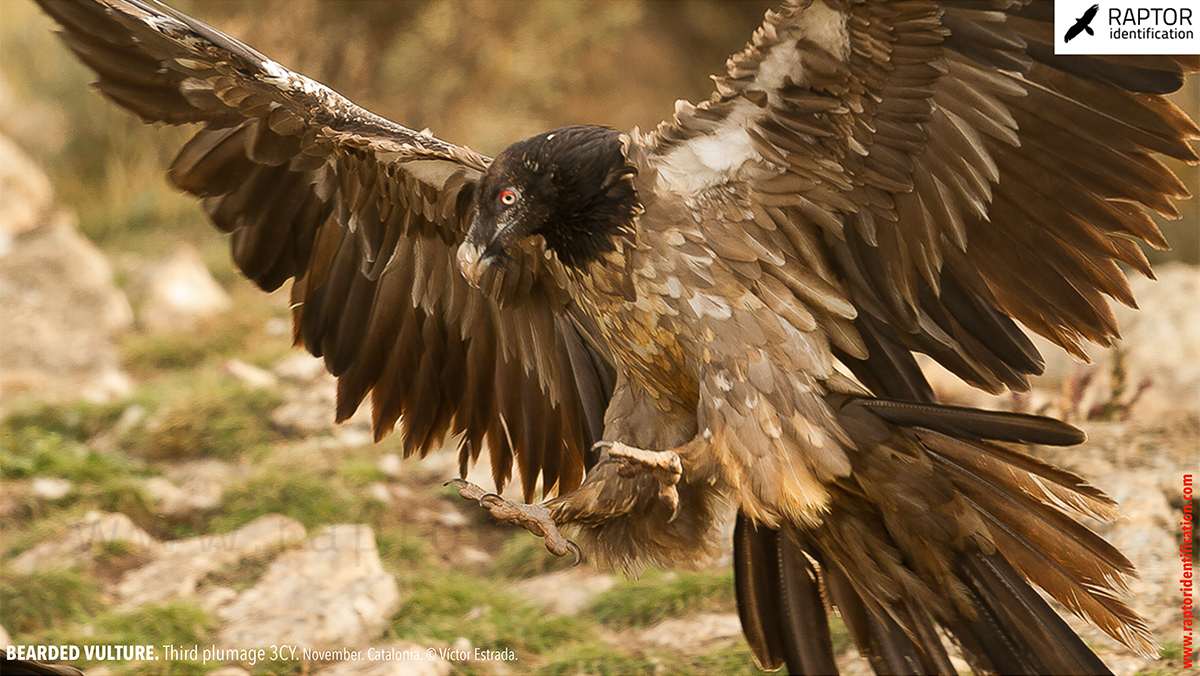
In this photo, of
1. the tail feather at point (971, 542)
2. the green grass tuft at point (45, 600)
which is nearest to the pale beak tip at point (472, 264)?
the tail feather at point (971, 542)

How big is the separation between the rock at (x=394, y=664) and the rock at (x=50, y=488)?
6.68ft

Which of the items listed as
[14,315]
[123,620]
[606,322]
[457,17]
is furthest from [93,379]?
[606,322]

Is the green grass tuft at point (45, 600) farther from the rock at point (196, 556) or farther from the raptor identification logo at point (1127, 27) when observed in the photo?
the raptor identification logo at point (1127, 27)

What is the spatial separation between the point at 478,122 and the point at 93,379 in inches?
144

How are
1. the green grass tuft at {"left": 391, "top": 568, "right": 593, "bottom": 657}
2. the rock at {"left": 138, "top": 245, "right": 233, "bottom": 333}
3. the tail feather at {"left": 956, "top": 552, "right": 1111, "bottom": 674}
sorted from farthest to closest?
1. the rock at {"left": 138, "top": 245, "right": 233, "bottom": 333}
2. the green grass tuft at {"left": 391, "top": 568, "right": 593, "bottom": 657}
3. the tail feather at {"left": 956, "top": 552, "right": 1111, "bottom": 674}

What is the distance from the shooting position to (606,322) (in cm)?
302

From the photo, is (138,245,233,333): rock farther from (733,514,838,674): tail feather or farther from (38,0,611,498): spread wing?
(733,514,838,674): tail feather

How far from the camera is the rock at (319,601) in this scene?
13.4 feet

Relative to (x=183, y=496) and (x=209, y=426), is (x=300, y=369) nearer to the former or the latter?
(x=209, y=426)

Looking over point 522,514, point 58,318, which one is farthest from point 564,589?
point 58,318

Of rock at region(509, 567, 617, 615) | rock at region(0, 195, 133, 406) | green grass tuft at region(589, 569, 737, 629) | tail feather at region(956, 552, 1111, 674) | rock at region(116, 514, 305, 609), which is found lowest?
tail feather at region(956, 552, 1111, 674)

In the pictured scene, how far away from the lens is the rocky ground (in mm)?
4066

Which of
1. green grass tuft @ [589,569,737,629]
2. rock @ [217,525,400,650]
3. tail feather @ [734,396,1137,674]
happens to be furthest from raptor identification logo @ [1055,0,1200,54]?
rock @ [217,525,400,650]

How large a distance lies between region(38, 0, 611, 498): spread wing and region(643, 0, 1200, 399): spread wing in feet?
2.94
